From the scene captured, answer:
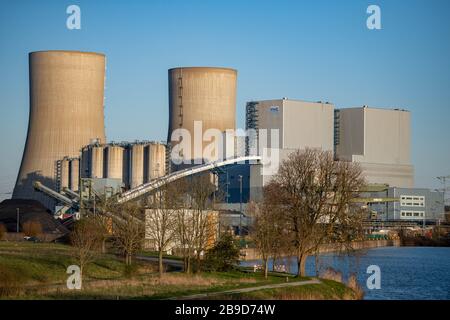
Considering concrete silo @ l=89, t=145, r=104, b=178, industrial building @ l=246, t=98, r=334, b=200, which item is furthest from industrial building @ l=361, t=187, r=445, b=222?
concrete silo @ l=89, t=145, r=104, b=178

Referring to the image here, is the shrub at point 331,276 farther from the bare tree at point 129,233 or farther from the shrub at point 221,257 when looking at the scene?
the bare tree at point 129,233

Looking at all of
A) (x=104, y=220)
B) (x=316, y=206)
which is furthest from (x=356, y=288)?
(x=104, y=220)

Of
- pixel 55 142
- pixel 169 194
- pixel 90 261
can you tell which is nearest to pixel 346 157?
pixel 55 142

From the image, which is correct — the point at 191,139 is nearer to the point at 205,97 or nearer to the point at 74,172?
the point at 205,97

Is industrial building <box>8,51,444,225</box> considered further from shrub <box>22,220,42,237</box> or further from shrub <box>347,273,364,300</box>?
shrub <box>347,273,364,300</box>

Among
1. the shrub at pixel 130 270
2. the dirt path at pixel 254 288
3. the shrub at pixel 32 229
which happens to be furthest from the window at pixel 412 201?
the shrub at pixel 130 270
